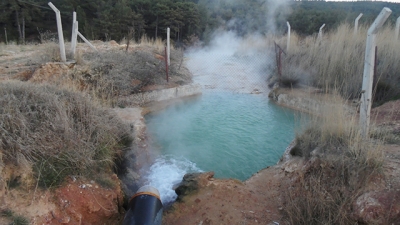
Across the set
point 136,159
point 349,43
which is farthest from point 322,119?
point 349,43

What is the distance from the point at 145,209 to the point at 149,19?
2022 centimetres

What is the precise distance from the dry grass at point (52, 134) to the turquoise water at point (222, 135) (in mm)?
1241

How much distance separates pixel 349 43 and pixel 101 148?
768cm

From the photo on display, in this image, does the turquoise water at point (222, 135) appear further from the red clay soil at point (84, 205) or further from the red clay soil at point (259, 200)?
the red clay soil at point (84, 205)

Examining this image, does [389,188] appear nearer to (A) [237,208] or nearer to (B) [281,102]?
(A) [237,208]

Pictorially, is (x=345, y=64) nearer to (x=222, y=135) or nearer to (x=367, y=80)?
(x=222, y=135)

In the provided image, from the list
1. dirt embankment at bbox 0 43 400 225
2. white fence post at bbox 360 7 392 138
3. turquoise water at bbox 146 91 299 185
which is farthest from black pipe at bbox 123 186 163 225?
white fence post at bbox 360 7 392 138

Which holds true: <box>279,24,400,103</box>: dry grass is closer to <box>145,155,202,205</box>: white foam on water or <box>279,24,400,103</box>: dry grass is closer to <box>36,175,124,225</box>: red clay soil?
<box>145,155,202,205</box>: white foam on water

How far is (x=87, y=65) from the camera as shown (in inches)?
293

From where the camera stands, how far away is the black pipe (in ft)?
9.21

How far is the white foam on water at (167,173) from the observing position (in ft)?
12.8

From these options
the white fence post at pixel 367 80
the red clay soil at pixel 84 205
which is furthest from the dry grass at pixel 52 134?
the white fence post at pixel 367 80

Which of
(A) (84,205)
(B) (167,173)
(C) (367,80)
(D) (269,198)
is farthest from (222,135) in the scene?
(A) (84,205)

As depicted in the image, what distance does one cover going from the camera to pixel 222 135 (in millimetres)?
5723
